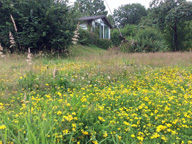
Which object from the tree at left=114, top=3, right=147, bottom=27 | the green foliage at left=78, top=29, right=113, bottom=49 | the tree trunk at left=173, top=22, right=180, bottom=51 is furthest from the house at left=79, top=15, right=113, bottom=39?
the tree at left=114, top=3, right=147, bottom=27

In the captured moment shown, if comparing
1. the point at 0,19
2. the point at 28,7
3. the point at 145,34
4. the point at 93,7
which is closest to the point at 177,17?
the point at 145,34

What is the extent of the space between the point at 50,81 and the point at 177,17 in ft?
66.8

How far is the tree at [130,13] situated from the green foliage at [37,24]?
5493 centimetres

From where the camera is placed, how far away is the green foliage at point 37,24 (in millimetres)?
8383

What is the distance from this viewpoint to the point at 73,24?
9.80m

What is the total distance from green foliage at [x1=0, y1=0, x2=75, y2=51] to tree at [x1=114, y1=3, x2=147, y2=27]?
180 feet

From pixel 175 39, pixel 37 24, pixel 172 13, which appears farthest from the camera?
pixel 175 39

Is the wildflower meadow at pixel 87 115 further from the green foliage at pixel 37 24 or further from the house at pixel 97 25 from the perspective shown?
the house at pixel 97 25

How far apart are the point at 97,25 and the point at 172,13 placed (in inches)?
421

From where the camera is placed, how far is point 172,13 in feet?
64.1

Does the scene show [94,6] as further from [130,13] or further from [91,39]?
[91,39]

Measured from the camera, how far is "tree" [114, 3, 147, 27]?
198ft

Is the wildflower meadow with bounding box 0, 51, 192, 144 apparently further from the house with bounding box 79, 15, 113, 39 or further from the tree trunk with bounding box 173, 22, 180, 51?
the tree trunk with bounding box 173, 22, 180, 51

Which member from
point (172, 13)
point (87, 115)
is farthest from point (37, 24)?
point (172, 13)
